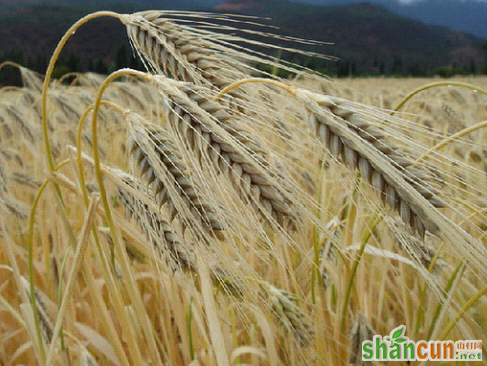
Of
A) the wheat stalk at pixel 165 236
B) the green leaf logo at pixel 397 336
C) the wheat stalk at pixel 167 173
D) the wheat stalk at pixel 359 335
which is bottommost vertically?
the green leaf logo at pixel 397 336

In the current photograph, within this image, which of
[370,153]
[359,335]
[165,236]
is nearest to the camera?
[370,153]

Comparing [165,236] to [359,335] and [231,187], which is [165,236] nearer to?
[231,187]

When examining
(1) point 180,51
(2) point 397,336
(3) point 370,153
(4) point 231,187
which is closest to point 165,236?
(4) point 231,187

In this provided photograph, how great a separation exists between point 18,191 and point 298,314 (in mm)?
2317

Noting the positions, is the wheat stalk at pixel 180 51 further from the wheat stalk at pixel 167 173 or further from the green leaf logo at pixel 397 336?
the green leaf logo at pixel 397 336

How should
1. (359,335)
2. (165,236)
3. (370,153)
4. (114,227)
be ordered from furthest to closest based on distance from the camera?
(359,335)
(165,236)
(114,227)
(370,153)

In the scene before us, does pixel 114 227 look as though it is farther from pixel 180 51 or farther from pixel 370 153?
pixel 370 153

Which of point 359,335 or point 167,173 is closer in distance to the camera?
point 167,173

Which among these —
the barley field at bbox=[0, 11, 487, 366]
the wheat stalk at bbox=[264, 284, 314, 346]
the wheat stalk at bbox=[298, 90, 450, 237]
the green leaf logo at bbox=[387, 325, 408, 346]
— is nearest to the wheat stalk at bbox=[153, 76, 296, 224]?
the barley field at bbox=[0, 11, 487, 366]

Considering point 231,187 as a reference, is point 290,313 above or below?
below

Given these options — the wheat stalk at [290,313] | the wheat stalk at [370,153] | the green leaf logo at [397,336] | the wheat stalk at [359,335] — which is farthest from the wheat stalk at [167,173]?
the green leaf logo at [397,336]

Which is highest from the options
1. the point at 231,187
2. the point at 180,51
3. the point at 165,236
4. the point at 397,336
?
the point at 180,51

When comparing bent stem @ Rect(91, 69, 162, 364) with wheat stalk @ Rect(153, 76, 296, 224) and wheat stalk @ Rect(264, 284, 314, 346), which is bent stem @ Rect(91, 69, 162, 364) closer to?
wheat stalk @ Rect(153, 76, 296, 224)

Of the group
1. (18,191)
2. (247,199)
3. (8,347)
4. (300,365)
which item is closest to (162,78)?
(247,199)
